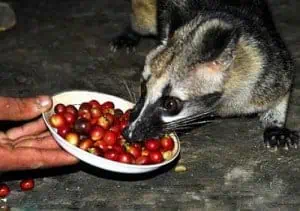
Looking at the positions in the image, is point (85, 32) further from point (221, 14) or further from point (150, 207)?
point (150, 207)

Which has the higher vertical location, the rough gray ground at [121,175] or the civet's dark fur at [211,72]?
the civet's dark fur at [211,72]

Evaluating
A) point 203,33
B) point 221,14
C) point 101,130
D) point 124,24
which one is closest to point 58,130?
point 101,130

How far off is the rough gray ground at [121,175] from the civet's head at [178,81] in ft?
2.20

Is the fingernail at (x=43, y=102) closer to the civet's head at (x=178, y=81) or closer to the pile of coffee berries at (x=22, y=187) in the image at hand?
the civet's head at (x=178, y=81)

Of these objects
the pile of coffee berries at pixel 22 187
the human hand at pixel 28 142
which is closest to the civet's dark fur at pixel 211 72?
the human hand at pixel 28 142

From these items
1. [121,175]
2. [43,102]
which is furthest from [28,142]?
[121,175]

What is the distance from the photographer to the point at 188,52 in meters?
4.93

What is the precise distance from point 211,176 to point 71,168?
1.25m

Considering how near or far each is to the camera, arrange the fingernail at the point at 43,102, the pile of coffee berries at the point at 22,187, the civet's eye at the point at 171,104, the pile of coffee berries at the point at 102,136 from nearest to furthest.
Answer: the pile of coffee berries at the point at 102,136, the fingernail at the point at 43,102, the civet's eye at the point at 171,104, the pile of coffee berries at the point at 22,187

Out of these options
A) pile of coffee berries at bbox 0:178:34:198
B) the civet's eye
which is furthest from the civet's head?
pile of coffee berries at bbox 0:178:34:198

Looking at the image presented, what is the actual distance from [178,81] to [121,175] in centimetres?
112

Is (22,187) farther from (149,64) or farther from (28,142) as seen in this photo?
(149,64)

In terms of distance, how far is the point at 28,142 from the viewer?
5.00m

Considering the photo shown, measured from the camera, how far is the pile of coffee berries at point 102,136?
4.70 metres
